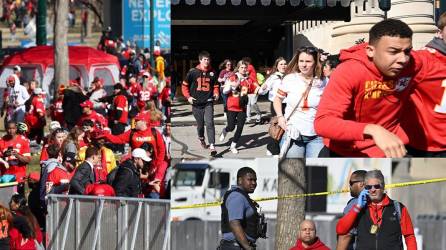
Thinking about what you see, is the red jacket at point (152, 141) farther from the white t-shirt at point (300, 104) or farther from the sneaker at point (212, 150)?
the white t-shirt at point (300, 104)

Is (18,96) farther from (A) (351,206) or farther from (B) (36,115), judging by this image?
(A) (351,206)

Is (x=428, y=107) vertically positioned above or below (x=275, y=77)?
below

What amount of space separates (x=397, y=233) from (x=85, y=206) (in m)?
3.73

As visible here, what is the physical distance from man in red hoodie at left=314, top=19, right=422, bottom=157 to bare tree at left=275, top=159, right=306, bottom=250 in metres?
1.31

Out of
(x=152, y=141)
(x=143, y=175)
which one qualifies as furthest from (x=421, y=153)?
(x=152, y=141)

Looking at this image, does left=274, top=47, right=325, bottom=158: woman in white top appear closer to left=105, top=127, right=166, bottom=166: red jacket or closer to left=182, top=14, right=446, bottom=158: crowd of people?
left=182, top=14, right=446, bottom=158: crowd of people

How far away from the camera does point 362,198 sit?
4727 millimetres

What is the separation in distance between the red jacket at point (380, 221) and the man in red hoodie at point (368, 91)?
3.69 feet

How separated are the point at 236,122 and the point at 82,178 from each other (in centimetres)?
380

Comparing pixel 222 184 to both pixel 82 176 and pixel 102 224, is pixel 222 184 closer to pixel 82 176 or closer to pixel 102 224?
pixel 102 224

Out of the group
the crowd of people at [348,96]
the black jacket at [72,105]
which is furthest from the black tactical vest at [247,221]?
the black jacket at [72,105]

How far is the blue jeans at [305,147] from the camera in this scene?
4656 mm

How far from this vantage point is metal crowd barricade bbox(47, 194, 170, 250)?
7336 millimetres

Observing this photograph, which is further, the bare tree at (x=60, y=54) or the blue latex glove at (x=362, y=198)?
the bare tree at (x=60, y=54)
